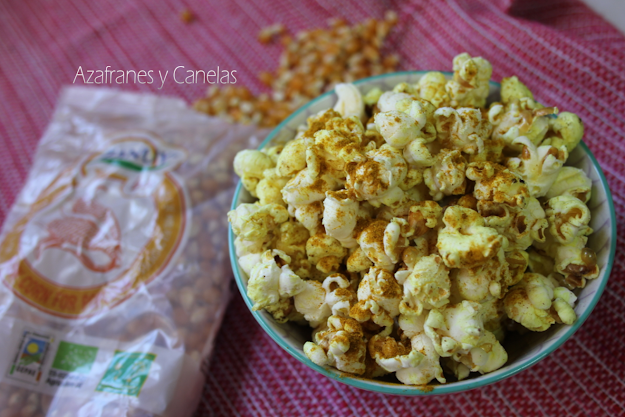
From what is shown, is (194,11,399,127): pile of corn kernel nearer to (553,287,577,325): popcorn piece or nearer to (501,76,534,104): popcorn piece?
(501,76,534,104): popcorn piece

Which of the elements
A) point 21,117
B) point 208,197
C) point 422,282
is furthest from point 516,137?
point 21,117

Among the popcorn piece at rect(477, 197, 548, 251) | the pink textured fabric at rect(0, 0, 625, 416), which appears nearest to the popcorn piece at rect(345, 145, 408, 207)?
the popcorn piece at rect(477, 197, 548, 251)

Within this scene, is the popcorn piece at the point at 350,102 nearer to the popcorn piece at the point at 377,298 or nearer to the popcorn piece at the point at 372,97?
the popcorn piece at the point at 372,97

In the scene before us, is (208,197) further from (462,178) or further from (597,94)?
(597,94)

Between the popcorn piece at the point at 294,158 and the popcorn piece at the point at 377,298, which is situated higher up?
the popcorn piece at the point at 294,158

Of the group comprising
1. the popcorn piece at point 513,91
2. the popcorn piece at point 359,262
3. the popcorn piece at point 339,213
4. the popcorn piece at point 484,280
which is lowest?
the popcorn piece at point 484,280

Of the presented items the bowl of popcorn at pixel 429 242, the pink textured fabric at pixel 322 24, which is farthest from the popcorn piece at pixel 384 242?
the pink textured fabric at pixel 322 24

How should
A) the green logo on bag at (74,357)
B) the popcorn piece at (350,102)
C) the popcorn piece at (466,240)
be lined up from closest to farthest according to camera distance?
the popcorn piece at (466,240), the popcorn piece at (350,102), the green logo on bag at (74,357)
